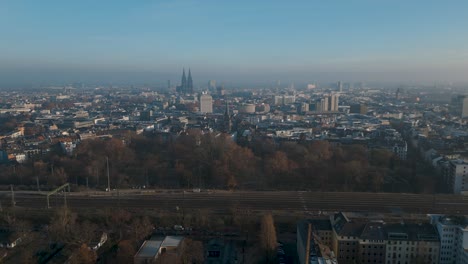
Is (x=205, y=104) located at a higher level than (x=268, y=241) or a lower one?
lower

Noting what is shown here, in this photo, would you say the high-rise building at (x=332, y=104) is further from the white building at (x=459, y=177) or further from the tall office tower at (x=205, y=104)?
the white building at (x=459, y=177)

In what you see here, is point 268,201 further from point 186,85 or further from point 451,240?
point 186,85

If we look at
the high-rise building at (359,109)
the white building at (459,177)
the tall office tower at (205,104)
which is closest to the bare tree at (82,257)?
the white building at (459,177)

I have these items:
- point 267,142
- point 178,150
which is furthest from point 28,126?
point 267,142

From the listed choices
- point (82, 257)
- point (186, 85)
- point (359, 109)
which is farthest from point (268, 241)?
point (186, 85)

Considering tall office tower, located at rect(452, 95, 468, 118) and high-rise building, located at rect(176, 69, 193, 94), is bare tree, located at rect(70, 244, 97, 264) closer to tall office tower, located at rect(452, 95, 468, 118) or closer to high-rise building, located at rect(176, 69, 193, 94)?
tall office tower, located at rect(452, 95, 468, 118)

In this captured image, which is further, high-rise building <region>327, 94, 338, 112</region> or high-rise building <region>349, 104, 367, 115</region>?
high-rise building <region>327, 94, 338, 112</region>

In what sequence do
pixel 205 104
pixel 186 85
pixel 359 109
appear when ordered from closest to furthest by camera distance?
1. pixel 359 109
2. pixel 205 104
3. pixel 186 85

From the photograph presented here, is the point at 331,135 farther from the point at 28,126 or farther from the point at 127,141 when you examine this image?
the point at 28,126

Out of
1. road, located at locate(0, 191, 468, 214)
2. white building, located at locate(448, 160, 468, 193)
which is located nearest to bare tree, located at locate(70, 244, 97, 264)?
road, located at locate(0, 191, 468, 214)
